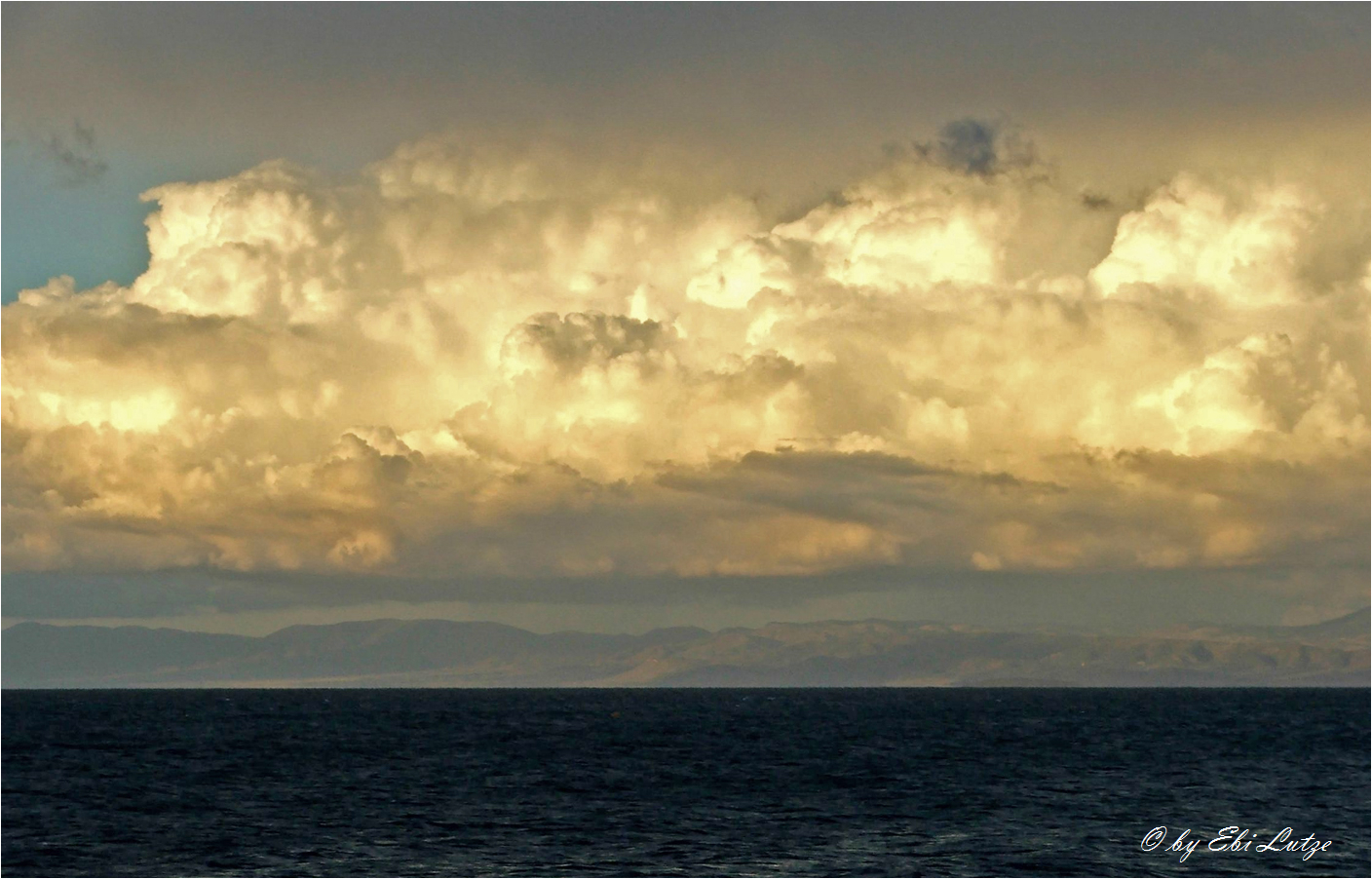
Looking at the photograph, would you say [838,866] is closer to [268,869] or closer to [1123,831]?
[1123,831]

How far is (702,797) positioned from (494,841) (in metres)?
26.5

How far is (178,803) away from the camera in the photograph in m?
110

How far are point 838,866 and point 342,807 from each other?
132ft

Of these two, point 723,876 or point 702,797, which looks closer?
point 723,876

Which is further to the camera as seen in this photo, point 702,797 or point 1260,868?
point 702,797

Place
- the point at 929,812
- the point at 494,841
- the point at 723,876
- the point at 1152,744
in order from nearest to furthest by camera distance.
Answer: the point at 723,876 → the point at 494,841 → the point at 929,812 → the point at 1152,744

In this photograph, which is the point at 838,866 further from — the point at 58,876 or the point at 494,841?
the point at 58,876

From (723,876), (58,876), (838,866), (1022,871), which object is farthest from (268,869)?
(1022,871)

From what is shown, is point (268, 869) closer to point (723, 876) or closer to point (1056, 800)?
point (723, 876)

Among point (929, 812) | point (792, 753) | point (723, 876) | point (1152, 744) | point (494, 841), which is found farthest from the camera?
point (1152, 744)

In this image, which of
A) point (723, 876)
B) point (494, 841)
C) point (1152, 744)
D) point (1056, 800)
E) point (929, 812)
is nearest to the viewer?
point (723, 876)

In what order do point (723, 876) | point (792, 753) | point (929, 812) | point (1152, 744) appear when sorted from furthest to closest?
1. point (1152, 744)
2. point (792, 753)
3. point (929, 812)
4. point (723, 876)

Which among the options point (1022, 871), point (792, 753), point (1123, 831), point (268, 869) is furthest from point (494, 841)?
point (792, 753)

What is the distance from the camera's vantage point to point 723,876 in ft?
258
